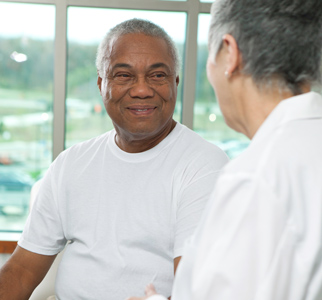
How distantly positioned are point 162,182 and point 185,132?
22cm

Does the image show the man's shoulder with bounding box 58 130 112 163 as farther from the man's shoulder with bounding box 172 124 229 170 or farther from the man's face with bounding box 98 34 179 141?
the man's shoulder with bounding box 172 124 229 170

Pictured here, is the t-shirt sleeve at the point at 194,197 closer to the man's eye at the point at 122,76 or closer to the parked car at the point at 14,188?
the man's eye at the point at 122,76

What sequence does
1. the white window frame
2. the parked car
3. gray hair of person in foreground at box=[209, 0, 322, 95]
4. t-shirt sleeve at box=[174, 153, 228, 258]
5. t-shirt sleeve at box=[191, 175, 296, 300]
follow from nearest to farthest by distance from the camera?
t-shirt sleeve at box=[191, 175, 296, 300] < gray hair of person in foreground at box=[209, 0, 322, 95] < t-shirt sleeve at box=[174, 153, 228, 258] < the white window frame < the parked car

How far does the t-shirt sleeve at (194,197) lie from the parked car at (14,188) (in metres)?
2.51

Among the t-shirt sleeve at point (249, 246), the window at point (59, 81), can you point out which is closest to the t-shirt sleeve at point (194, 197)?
the t-shirt sleeve at point (249, 246)

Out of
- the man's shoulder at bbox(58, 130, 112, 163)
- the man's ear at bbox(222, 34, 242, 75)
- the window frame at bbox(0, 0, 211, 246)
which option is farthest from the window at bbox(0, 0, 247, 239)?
the man's ear at bbox(222, 34, 242, 75)

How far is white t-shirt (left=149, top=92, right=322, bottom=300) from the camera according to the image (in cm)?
70

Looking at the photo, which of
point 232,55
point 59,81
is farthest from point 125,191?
point 59,81

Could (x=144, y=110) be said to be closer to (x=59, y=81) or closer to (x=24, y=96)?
(x=59, y=81)

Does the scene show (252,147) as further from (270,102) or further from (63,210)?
(63,210)

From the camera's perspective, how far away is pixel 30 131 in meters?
3.68

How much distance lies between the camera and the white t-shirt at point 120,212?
1428mm

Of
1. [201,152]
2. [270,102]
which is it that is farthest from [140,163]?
[270,102]

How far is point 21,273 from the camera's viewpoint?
1.60 metres
